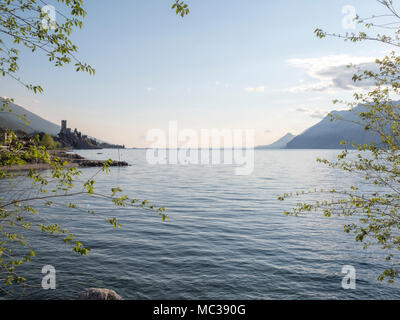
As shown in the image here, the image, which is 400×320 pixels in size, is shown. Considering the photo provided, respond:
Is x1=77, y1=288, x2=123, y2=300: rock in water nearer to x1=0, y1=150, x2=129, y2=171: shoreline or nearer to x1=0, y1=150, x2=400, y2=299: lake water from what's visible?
x1=0, y1=150, x2=400, y2=299: lake water

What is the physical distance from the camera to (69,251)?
18.6 metres

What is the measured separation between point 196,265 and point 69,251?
8.54m

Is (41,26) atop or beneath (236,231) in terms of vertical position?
atop

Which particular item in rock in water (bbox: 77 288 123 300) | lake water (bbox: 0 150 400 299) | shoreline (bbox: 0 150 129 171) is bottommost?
lake water (bbox: 0 150 400 299)

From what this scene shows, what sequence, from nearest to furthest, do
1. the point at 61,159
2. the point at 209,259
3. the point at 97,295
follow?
the point at 61,159 < the point at 97,295 < the point at 209,259

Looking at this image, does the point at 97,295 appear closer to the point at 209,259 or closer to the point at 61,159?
the point at 61,159

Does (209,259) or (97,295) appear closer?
(97,295)

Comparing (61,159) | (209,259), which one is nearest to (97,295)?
(61,159)

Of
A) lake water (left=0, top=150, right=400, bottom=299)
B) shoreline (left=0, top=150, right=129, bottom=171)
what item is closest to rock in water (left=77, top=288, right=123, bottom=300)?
lake water (left=0, top=150, right=400, bottom=299)

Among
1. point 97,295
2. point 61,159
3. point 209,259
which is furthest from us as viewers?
point 209,259

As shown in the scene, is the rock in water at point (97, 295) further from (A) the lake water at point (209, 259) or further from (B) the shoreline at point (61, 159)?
(B) the shoreline at point (61, 159)

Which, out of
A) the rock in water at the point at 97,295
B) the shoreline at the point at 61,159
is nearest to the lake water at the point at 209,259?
the rock in water at the point at 97,295
